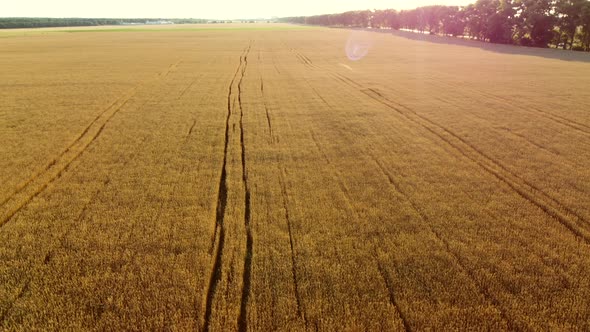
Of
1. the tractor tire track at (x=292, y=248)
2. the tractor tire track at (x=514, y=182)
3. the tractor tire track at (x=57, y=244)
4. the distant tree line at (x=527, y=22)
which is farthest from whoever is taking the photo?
the distant tree line at (x=527, y=22)

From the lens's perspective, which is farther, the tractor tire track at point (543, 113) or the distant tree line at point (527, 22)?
the distant tree line at point (527, 22)

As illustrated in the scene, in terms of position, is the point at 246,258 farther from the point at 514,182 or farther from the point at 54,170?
the point at 514,182

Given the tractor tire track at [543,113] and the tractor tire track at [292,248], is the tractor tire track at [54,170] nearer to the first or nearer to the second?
the tractor tire track at [292,248]

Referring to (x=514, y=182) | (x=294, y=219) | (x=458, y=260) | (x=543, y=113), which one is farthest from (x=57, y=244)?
(x=543, y=113)

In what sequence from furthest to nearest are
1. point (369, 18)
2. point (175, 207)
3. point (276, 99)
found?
point (369, 18) → point (276, 99) → point (175, 207)

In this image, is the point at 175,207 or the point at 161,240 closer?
the point at 161,240

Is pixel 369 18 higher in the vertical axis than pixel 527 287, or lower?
higher

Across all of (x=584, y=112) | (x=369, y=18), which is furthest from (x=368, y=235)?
(x=369, y=18)

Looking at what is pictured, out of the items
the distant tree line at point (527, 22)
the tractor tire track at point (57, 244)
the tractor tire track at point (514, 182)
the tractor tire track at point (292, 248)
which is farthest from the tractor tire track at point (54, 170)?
the distant tree line at point (527, 22)

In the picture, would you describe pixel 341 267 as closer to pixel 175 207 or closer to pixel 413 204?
pixel 413 204
